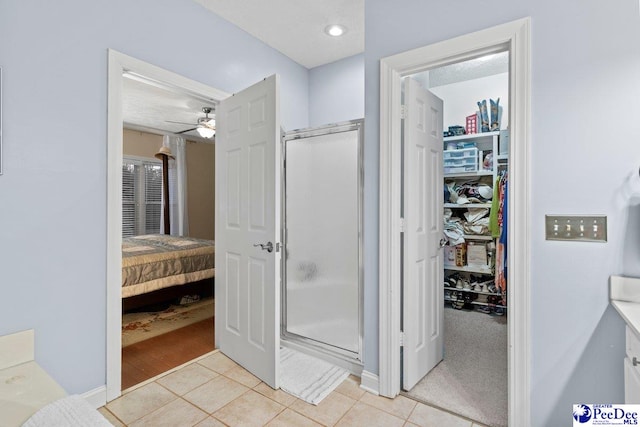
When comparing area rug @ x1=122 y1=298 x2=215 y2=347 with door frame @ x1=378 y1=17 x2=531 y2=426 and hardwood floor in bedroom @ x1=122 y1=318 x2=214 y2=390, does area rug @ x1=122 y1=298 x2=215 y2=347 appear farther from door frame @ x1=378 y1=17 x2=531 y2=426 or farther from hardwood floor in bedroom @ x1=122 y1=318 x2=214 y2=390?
door frame @ x1=378 y1=17 x2=531 y2=426

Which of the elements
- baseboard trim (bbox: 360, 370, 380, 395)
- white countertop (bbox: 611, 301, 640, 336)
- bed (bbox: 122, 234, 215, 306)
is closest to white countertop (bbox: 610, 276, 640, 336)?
white countertop (bbox: 611, 301, 640, 336)

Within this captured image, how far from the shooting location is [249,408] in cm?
198

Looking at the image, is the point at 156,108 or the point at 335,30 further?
the point at 156,108

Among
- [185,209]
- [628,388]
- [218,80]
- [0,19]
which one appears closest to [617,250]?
[628,388]

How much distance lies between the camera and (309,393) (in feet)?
6.97

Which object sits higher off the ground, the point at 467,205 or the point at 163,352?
the point at 467,205

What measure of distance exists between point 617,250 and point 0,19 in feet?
10.0

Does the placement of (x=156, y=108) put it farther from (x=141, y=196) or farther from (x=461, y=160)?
(x=461, y=160)

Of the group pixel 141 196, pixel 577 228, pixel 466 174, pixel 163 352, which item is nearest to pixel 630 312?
pixel 577 228

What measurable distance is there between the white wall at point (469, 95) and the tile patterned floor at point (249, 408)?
305 centimetres

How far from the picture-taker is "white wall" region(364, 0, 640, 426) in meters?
1.49

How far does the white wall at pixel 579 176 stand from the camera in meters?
1.49

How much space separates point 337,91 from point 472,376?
108 inches

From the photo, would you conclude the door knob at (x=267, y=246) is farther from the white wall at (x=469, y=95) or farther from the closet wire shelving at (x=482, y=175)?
the white wall at (x=469, y=95)
